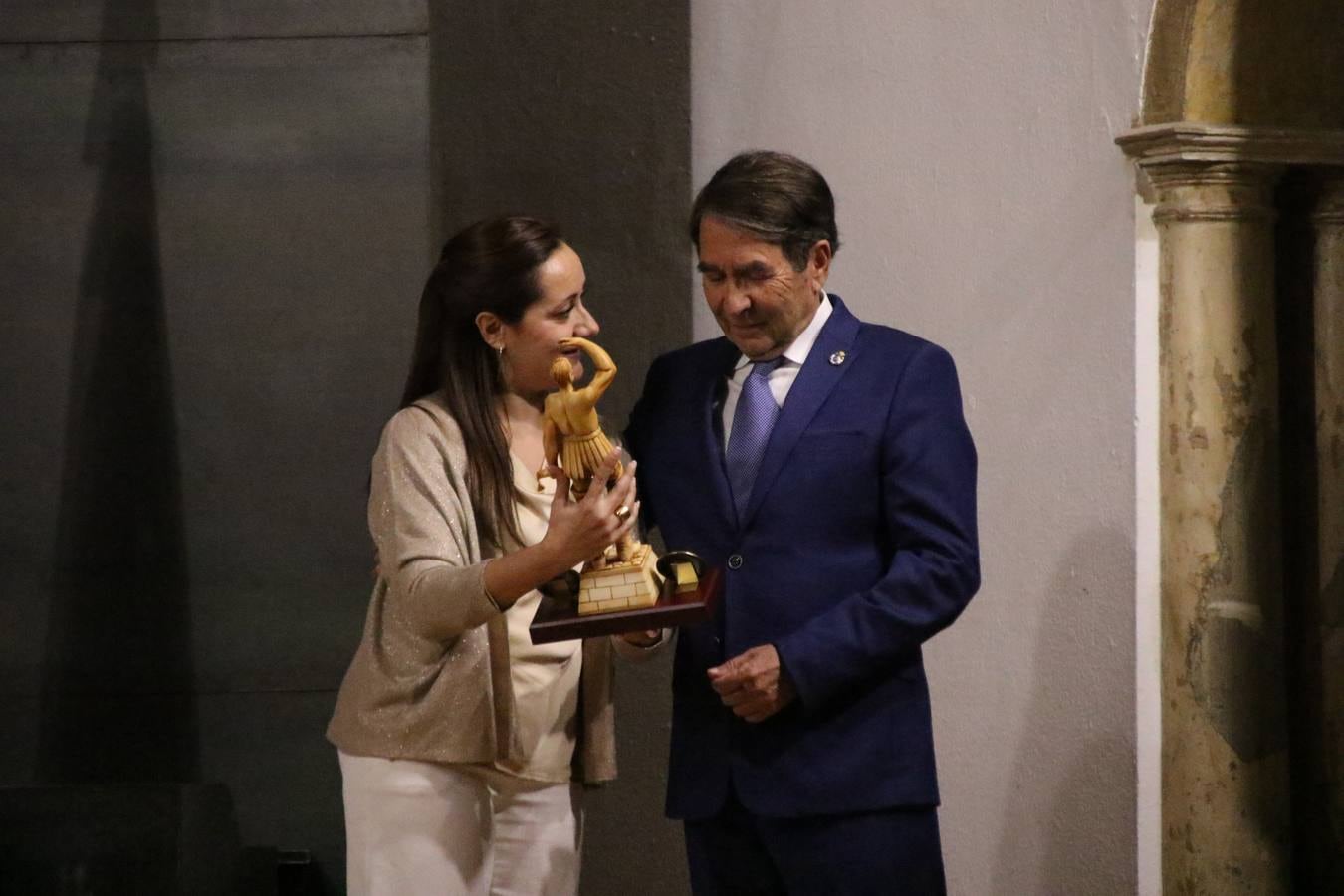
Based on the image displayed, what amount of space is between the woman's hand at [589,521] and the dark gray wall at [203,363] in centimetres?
227

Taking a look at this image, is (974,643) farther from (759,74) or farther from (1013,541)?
(759,74)

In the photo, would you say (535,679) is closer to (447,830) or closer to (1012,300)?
(447,830)

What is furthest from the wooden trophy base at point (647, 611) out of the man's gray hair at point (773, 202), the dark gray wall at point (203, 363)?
the dark gray wall at point (203, 363)

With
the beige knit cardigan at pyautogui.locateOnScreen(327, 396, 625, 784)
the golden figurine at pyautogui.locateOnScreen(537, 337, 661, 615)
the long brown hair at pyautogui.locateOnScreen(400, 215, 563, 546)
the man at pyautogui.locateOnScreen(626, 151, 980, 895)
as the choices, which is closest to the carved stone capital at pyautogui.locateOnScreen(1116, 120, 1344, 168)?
the man at pyautogui.locateOnScreen(626, 151, 980, 895)

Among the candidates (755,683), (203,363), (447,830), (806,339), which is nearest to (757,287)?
(806,339)

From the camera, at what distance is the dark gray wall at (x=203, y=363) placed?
4574 mm

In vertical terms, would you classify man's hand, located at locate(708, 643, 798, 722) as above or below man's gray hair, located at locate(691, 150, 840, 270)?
below

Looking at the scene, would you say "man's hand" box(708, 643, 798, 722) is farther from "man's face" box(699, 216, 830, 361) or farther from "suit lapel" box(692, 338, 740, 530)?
"man's face" box(699, 216, 830, 361)

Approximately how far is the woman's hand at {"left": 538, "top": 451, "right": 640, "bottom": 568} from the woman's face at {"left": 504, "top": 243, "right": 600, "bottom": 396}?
13.1 inches

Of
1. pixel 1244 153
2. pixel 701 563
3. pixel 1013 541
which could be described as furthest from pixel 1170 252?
pixel 701 563

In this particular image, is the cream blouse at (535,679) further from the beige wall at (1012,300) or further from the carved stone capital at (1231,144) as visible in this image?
the carved stone capital at (1231,144)

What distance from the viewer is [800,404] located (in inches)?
100

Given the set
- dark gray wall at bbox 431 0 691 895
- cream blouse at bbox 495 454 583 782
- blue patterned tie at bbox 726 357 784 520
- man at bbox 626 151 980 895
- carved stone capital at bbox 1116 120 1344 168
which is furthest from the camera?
dark gray wall at bbox 431 0 691 895

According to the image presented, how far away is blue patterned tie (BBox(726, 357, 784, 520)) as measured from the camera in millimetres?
2588
